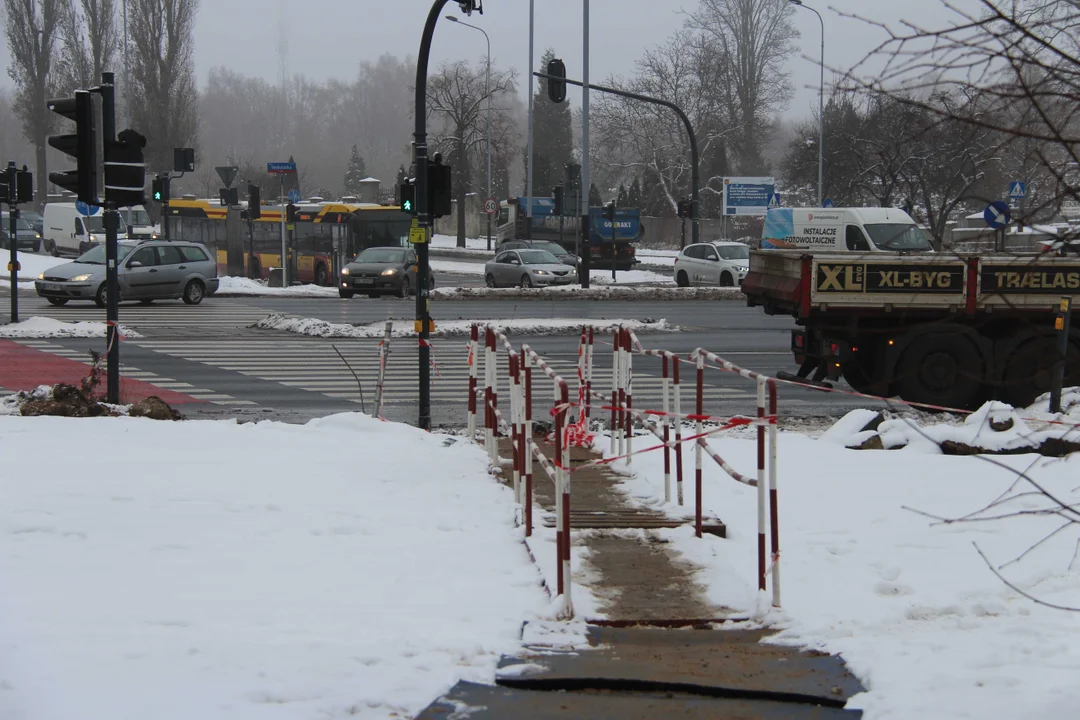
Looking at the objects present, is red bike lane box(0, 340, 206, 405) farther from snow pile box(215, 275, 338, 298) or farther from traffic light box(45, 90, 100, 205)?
snow pile box(215, 275, 338, 298)

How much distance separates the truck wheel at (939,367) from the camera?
14.9 meters

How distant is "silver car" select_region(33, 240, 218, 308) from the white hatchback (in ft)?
52.2

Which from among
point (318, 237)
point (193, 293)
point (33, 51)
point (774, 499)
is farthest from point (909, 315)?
point (33, 51)

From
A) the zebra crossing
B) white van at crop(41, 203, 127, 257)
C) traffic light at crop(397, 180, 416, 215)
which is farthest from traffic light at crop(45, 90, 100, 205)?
white van at crop(41, 203, 127, 257)

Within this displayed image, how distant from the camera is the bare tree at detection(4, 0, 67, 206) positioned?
8094 centimetres

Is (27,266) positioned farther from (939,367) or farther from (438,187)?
(939,367)

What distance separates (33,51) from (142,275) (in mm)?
59558

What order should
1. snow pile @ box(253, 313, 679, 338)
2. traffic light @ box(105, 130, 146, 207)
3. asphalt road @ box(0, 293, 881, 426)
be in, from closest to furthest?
traffic light @ box(105, 130, 146, 207)
asphalt road @ box(0, 293, 881, 426)
snow pile @ box(253, 313, 679, 338)

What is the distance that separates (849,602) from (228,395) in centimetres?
1101

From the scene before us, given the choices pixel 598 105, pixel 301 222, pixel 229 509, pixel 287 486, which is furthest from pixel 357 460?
pixel 598 105

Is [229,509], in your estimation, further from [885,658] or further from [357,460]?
[885,658]

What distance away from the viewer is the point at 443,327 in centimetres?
2489

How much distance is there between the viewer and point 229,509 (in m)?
7.74

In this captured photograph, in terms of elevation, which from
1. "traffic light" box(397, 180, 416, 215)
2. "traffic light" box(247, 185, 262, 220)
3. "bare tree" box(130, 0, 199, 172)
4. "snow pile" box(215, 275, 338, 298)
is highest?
→ "bare tree" box(130, 0, 199, 172)
